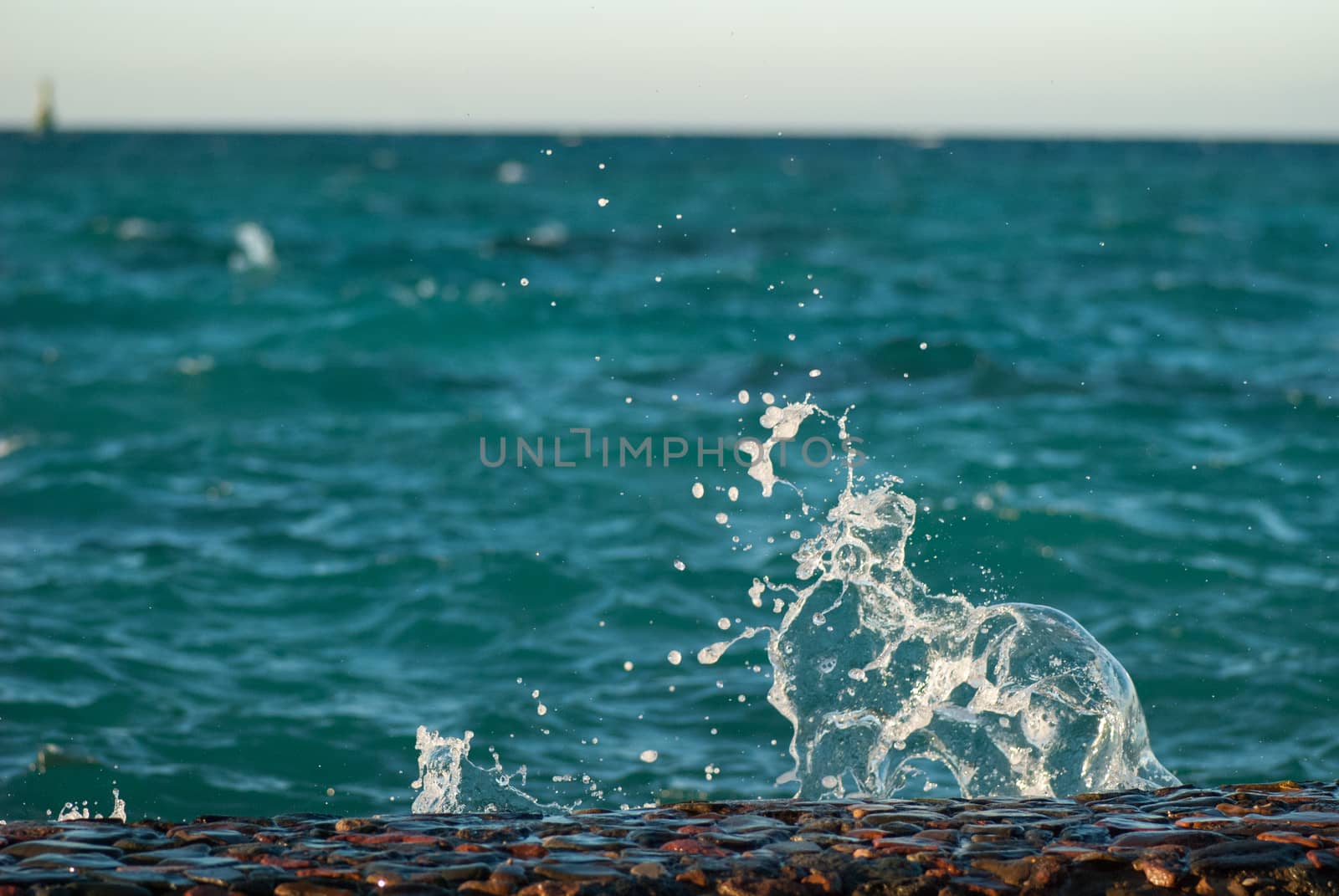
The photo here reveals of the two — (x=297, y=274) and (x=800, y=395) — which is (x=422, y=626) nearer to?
(x=800, y=395)

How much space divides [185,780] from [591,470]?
4968 millimetres

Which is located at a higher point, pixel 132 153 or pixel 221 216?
pixel 132 153

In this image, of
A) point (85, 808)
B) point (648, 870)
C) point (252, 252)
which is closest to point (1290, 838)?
point (648, 870)

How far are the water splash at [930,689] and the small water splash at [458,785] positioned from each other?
1062mm

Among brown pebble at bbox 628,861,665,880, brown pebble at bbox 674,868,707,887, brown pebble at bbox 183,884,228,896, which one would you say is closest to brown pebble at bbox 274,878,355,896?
brown pebble at bbox 183,884,228,896

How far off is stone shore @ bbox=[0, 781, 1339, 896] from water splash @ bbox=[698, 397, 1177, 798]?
1022 millimetres

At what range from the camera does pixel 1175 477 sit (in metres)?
9.69

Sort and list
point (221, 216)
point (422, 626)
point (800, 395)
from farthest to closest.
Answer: point (221, 216) → point (800, 395) → point (422, 626)

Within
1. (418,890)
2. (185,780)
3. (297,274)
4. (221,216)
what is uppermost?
(221,216)

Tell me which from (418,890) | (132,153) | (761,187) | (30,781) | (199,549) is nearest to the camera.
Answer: (418,890)

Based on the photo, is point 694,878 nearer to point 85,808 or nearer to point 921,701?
point 921,701

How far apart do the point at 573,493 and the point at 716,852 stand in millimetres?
6256

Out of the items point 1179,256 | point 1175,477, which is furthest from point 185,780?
point 1179,256

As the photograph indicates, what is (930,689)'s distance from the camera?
5168 millimetres
